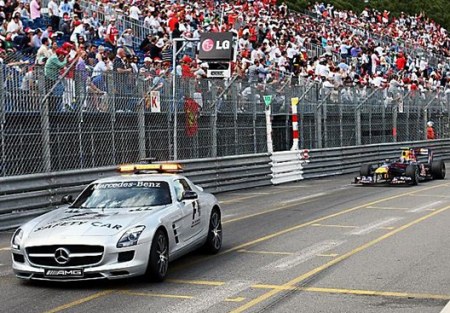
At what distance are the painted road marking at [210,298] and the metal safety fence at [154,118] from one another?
23.8 feet

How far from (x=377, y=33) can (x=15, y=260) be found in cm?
4579

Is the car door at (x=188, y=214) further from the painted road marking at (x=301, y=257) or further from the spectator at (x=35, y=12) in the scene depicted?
the spectator at (x=35, y=12)

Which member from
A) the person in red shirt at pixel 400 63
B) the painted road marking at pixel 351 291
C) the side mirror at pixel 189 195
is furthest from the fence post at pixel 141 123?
the person in red shirt at pixel 400 63

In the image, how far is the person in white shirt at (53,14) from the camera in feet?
81.6

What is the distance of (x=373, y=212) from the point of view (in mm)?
17281

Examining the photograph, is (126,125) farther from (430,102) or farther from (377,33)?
(377,33)

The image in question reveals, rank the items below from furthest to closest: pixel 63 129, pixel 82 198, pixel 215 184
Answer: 1. pixel 215 184
2. pixel 63 129
3. pixel 82 198

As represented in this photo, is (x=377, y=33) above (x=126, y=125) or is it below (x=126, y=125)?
above

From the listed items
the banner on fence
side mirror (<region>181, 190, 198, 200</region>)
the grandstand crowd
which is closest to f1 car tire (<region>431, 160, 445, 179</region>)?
the grandstand crowd

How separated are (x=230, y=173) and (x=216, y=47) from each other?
11.7ft

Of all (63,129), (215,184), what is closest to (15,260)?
(63,129)

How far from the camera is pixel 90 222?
9680 millimetres

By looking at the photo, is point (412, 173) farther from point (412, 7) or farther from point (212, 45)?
point (412, 7)

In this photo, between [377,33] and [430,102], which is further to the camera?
[377,33]
